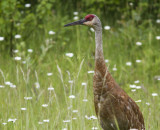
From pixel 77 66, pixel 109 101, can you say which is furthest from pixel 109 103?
pixel 77 66

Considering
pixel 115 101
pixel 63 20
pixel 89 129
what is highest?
pixel 63 20

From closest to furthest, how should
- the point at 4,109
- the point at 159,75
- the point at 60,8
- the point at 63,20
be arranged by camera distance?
the point at 4,109
the point at 159,75
the point at 63,20
the point at 60,8

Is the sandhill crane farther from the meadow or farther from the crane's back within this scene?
the meadow

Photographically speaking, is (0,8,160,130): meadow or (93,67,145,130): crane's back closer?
(93,67,145,130): crane's back

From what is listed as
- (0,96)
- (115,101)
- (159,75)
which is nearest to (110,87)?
(115,101)

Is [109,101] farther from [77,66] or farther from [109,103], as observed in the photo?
[77,66]

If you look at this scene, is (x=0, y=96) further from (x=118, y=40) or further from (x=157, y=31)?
(x=157, y=31)

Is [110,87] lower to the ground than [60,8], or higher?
lower

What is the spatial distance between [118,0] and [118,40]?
1486mm

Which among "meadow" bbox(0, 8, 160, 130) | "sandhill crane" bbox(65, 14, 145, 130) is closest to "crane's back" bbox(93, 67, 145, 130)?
"sandhill crane" bbox(65, 14, 145, 130)

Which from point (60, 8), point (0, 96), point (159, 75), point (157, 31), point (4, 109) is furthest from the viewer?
point (60, 8)

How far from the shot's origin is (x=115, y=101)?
14.5 ft

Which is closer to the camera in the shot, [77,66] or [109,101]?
[109,101]

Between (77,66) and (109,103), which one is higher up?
(77,66)
